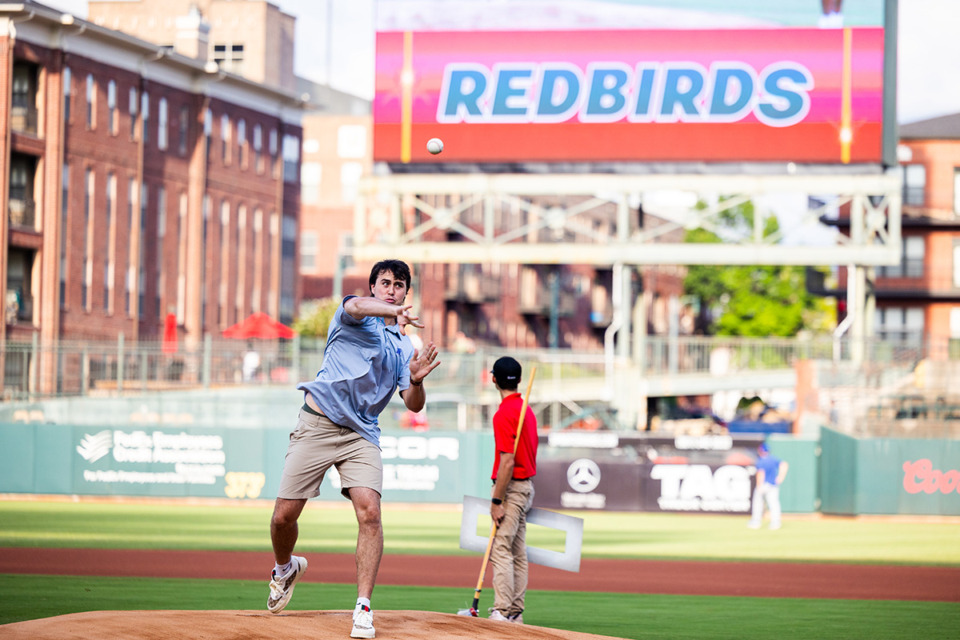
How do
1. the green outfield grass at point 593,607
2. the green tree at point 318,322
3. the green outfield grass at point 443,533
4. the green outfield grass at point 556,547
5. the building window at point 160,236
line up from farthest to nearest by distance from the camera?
the green tree at point 318,322, the building window at point 160,236, the green outfield grass at point 443,533, the green outfield grass at point 556,547, the green outfield grass at point 593,607

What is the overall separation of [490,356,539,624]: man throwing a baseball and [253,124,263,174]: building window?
160 ft

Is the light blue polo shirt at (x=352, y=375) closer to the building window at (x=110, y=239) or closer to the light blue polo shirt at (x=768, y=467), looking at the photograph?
the light blue polo shirt at (x=768, y=467)

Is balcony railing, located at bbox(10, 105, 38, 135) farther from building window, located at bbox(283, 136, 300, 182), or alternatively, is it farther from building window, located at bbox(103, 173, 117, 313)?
building window, located at bbox(283, 136, 300, 182)

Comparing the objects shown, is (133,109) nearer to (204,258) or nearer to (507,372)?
(204,258)

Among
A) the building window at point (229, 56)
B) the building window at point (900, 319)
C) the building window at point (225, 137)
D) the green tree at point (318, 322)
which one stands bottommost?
the green tree at point (318, 322)

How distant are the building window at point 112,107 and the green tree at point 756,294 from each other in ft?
123

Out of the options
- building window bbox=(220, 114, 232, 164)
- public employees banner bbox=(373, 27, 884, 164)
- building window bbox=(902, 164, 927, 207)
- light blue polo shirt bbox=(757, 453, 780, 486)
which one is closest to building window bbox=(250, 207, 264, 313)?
building window bbox=(220, 114, 232, 164)

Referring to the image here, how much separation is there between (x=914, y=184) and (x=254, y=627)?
53.5 metres

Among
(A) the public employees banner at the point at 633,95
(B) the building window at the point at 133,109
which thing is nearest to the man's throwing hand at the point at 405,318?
(A) the public employees banner at the point at 633,95

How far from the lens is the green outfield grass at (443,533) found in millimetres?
18734

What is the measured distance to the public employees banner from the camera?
115ft

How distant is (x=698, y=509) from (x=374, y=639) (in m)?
21.1

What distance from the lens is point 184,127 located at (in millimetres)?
52031

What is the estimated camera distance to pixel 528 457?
32.3ft
